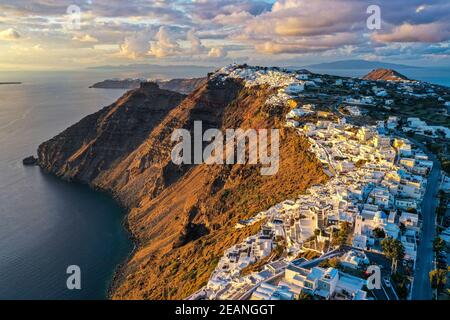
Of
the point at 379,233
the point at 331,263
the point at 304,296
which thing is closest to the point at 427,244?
the point at 379,233

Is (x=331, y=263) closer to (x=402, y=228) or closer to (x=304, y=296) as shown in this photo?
(x=304, y=296)

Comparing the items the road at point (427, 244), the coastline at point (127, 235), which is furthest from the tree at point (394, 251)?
the coastline at point (127, 235)

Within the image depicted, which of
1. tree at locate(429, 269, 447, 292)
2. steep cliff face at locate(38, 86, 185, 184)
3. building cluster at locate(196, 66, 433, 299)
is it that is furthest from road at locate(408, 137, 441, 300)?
steep cliff face at locate(38, 86, 185, 184)

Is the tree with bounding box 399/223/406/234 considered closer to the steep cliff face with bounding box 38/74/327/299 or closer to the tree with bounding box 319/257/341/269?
the tree with bounding box 319/257/341/269

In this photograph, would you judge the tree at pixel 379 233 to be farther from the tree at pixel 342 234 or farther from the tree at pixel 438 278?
the tree at pixel 438 278

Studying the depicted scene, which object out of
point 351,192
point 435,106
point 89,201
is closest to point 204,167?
point 89,201

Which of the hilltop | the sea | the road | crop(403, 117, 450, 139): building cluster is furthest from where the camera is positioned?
the hilltop
